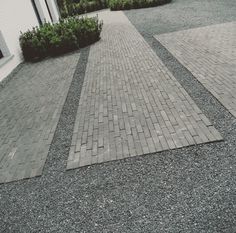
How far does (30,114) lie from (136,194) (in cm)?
410

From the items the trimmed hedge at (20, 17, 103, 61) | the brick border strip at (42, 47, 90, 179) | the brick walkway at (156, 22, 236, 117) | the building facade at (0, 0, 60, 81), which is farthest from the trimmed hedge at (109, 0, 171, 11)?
the brick border strip at (42, 47, 90, 179)

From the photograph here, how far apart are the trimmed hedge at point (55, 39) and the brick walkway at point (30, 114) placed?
4.29 ft

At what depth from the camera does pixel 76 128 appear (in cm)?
588

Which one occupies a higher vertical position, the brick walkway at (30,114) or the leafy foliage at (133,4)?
the brick walkway at (30,114)

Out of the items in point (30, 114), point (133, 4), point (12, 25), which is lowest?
point (133, 4)

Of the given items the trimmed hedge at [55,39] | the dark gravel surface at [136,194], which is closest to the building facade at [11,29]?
the trimmed hedge at [55,39]

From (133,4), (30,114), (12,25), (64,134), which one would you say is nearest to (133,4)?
(133,4)

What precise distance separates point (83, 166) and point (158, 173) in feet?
4.11

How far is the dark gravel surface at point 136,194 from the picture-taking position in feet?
11.2

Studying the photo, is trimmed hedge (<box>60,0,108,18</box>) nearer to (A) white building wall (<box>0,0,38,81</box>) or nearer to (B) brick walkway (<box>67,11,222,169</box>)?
(A) white building wall (<box>0,0,38,81</box>)

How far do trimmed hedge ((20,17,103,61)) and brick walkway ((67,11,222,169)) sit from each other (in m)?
3.45

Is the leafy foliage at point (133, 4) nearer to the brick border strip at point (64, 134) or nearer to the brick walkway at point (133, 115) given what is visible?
the brick walkway at point (133, 115)

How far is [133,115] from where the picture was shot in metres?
5.90

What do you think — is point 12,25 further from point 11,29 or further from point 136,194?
point 136,194
